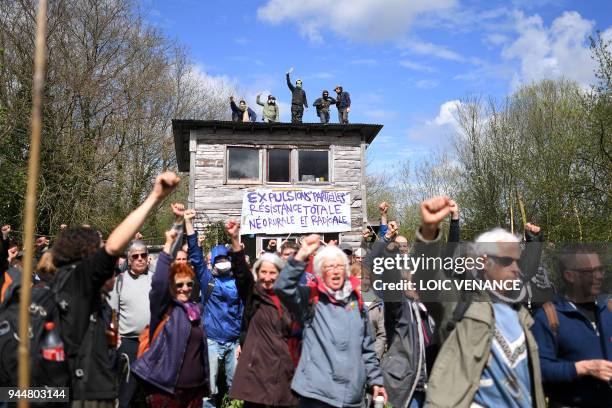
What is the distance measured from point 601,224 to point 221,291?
11671mm

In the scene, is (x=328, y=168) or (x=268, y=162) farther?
(x=328, y=168)

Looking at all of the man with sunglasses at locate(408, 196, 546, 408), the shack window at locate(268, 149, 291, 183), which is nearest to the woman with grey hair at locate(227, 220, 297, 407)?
the man with sunglasses at locate(408, 196, 546, 408)

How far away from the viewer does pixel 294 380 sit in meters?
3.66

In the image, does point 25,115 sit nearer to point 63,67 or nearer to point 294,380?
point 63,67

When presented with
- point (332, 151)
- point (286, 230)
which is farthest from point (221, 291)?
point (332, 151)

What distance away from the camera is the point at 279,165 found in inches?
679

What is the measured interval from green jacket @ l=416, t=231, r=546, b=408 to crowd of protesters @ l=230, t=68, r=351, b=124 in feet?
49.1

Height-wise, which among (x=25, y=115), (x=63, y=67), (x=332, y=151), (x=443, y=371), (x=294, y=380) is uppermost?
(x=63, y=67)

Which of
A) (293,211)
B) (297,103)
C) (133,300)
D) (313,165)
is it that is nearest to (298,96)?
(297,103)

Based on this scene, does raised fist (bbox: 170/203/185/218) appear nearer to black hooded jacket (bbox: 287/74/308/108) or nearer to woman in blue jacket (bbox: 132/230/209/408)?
woman in blue jacket (bbox: 132/230/209/408)

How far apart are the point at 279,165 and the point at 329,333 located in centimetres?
1383

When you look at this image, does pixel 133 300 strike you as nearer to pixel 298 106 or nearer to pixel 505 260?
pixel 505 260

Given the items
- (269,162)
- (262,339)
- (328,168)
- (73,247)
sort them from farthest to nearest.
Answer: (328,168)
(269,162)
(262,339)
(73,247)

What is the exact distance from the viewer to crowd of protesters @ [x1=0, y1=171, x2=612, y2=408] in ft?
9.34
